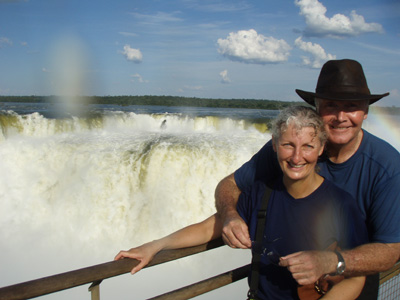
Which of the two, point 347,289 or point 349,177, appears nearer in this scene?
point 347,289

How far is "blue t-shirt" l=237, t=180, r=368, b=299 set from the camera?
1518 millimetres

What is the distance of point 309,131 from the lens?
162 centimetres

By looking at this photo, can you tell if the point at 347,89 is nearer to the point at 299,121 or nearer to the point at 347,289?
the point at 299,121

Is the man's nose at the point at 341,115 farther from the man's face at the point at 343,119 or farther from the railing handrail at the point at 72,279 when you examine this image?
the railing handrail at the point at 72,279

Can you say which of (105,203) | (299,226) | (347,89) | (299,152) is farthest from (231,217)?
(105,203)

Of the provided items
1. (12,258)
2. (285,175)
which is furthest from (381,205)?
(12,258)

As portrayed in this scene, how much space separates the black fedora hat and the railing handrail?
41.1 inches

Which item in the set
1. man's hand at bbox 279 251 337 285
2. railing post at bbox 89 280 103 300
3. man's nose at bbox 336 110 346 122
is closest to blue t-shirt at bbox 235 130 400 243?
man's nose at bbox 336 110 346 122

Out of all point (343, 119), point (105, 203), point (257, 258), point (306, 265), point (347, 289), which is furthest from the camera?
point (105, 203)

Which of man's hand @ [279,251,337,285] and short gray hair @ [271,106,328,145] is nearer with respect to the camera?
man's hand @ [279,251,337,285]

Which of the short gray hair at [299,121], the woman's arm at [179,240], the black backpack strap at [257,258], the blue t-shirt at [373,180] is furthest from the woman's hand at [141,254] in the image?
the short gray hair at [299,121]

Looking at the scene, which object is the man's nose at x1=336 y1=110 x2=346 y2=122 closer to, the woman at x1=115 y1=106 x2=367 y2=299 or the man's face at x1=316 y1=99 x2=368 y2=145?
the man's face at x1=316 y1=99 x2=368 y2=145

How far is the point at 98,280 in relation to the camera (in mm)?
1587

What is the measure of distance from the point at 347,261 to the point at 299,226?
22cm
